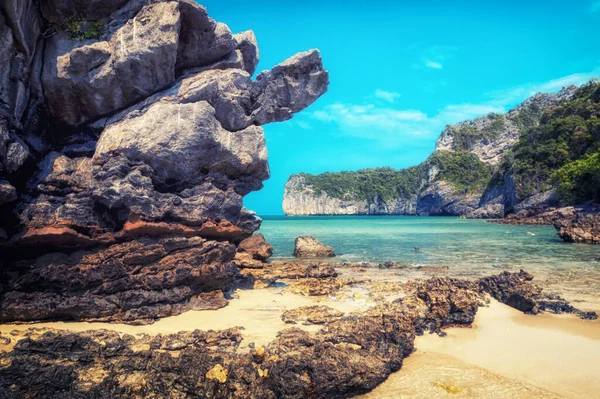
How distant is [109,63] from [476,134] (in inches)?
5103

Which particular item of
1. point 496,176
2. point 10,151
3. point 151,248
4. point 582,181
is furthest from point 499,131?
point 10,151

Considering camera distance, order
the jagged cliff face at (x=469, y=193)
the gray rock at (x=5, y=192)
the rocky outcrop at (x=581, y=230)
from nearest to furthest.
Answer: the gray rock at (x=5, y=192) < the rocky outcrop at (x=581, y=230) < the jagged cliff face at (x=469, y=193)

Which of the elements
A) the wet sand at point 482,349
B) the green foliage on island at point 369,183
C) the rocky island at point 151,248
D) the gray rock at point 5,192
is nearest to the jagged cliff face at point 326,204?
the green foliage on island at point 369,183

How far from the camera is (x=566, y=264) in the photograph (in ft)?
53.4

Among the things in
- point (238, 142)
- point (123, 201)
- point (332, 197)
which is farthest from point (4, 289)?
point (332, 197)

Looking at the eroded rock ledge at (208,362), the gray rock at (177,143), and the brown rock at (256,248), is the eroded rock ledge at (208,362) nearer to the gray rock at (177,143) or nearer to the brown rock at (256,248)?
the gray rock at (177,143)

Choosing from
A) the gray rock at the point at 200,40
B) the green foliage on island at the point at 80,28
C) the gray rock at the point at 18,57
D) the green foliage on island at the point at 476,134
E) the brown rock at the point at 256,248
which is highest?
the green foliage on island at the point at 476,134

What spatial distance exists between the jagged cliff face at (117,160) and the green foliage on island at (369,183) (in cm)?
13225

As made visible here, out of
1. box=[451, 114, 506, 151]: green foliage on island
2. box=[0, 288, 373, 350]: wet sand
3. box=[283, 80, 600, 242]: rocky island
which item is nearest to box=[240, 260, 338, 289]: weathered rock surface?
box=[0, 288, 373, 350]: wet sand

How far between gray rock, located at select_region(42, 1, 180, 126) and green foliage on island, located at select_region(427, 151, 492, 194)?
10382 centimetres

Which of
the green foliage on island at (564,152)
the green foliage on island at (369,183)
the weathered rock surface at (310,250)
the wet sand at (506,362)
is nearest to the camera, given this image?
the wet sand at (506,362)

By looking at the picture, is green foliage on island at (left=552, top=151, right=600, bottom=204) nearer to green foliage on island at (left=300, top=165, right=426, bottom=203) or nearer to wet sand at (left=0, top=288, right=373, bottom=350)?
wet sand at (left=0, top=288, right=373, bottom=350)

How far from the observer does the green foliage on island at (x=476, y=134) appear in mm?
116094

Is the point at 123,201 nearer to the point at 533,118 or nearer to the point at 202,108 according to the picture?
the point at 202,108
